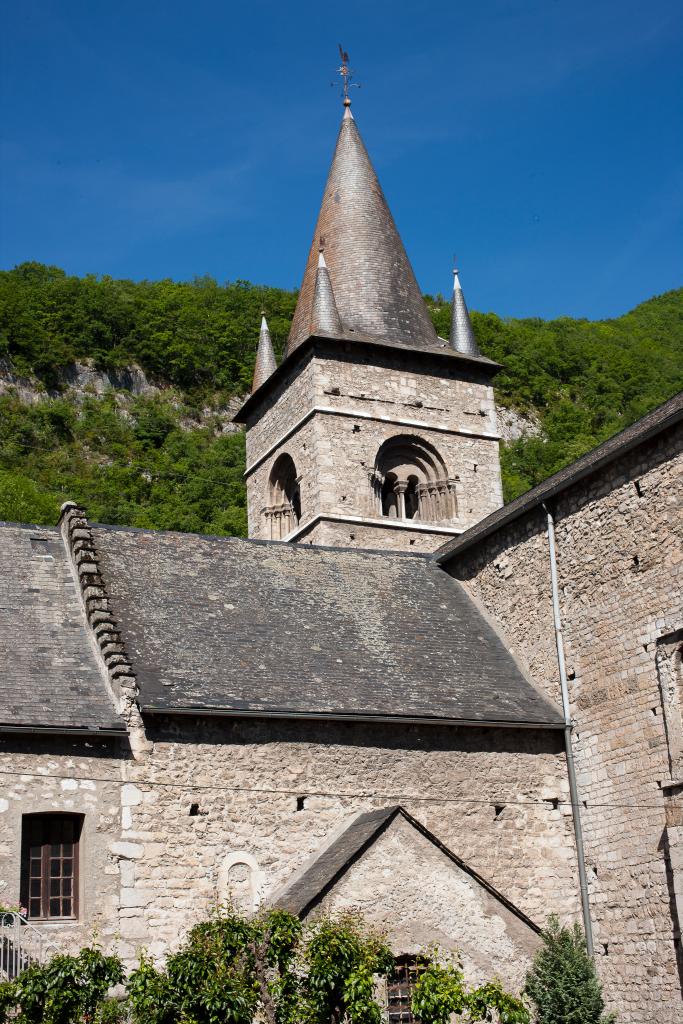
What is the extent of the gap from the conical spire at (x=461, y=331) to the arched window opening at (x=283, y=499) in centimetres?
513

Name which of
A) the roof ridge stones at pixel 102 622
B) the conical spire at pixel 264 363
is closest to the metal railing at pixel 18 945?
the roof ridge stones at pixel 102 622

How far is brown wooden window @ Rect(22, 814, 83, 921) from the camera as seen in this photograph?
13953 mm

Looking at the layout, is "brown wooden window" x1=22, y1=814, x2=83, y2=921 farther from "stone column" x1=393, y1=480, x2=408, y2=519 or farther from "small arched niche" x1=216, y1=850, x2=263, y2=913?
"stone column" x1=393, y1=480, x2=408, y2=519

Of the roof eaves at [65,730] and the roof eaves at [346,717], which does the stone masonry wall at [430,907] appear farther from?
the roof eaves at [65,730]

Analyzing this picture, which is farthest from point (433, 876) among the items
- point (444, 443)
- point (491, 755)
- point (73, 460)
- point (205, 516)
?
point (73, 460)

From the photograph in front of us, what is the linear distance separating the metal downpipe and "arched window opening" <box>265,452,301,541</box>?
11064 millimetres

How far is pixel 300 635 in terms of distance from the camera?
58.4 feet

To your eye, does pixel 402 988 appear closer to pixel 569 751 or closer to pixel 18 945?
pixel 18 945

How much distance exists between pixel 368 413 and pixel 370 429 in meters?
0.39

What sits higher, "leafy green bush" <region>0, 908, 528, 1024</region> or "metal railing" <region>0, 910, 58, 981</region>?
"metal railing" <region>0, 910, 58, 981</region>

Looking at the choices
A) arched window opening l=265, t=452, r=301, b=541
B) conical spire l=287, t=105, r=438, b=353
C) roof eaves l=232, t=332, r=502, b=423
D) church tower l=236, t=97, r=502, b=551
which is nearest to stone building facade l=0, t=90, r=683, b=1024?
church tower l=236, t=97, r=502, b=551

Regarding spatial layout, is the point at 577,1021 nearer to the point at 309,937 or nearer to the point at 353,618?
the point at 309,937

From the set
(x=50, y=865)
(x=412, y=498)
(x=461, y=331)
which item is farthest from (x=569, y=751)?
(x=461, y=331)

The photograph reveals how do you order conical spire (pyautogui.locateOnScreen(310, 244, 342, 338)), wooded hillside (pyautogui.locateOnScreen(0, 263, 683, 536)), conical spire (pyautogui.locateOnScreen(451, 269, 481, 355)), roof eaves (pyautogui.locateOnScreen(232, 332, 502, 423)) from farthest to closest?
1. wooded hillside (pyautogui.locateOnScreen(0, 263, 683, 536))
2. conical spire (pyautogui.locateOnScreen(451, 269, 481, 355))
3. conical spire (pyautogui.locateOnScreen(310, 244, 342, 338))
4. roof eaves (pyautogui.locateOnScreen(232, 332, 502, 423))
